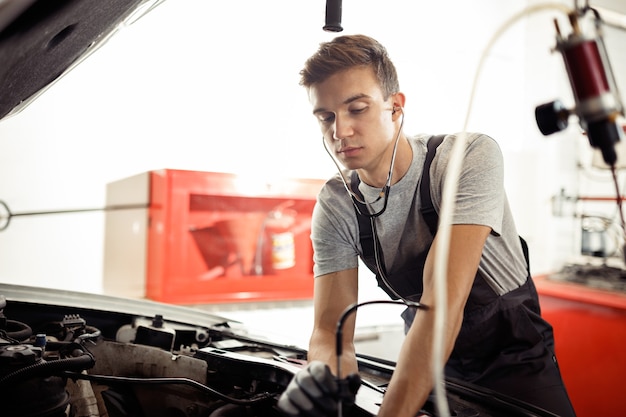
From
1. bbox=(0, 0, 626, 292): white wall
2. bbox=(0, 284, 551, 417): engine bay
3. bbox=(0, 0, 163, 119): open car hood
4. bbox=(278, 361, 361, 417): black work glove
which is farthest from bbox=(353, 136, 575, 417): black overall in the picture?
bbox=(0, 0, 626, 292): white wall

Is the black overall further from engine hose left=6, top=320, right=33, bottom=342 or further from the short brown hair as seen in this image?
engine hose left=6, top=320, right=33, bottom=342

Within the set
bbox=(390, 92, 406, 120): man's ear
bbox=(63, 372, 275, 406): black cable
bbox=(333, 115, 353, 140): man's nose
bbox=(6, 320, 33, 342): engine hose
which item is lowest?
bbox=(63, 372, 275, 406): black cable

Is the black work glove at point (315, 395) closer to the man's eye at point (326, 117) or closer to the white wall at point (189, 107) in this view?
the man's eye at point (326, 117)

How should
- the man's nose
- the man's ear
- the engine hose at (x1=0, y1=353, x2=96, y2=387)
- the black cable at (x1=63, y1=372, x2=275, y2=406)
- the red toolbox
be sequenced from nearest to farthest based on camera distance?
1. the engine hose at (x1=0, y1=353, x2=96, y2=387)
2. the black cable at (x1=63, y1=372, x2=275, y2=406)
3. the man's nose
4. the man's ear
5. the red toolbox

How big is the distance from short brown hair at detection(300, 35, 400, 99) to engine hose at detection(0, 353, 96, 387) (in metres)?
0.78

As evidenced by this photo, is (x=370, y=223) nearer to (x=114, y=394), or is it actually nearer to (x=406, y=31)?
(x=114, y=394)

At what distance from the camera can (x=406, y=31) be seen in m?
2.79

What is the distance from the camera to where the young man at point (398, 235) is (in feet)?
3.81

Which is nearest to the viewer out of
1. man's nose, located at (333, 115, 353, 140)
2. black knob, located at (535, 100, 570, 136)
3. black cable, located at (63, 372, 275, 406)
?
black knob, located at (535, 100, 570, 136)

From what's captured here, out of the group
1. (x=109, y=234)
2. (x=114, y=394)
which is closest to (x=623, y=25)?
(x=109, y=234)

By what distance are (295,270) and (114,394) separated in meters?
1.26

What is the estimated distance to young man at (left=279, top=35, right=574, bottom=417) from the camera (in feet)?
3.81

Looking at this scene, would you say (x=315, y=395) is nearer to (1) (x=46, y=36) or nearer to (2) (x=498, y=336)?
(1) (x=46, y=36)

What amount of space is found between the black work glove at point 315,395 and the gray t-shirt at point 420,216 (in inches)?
19.6
